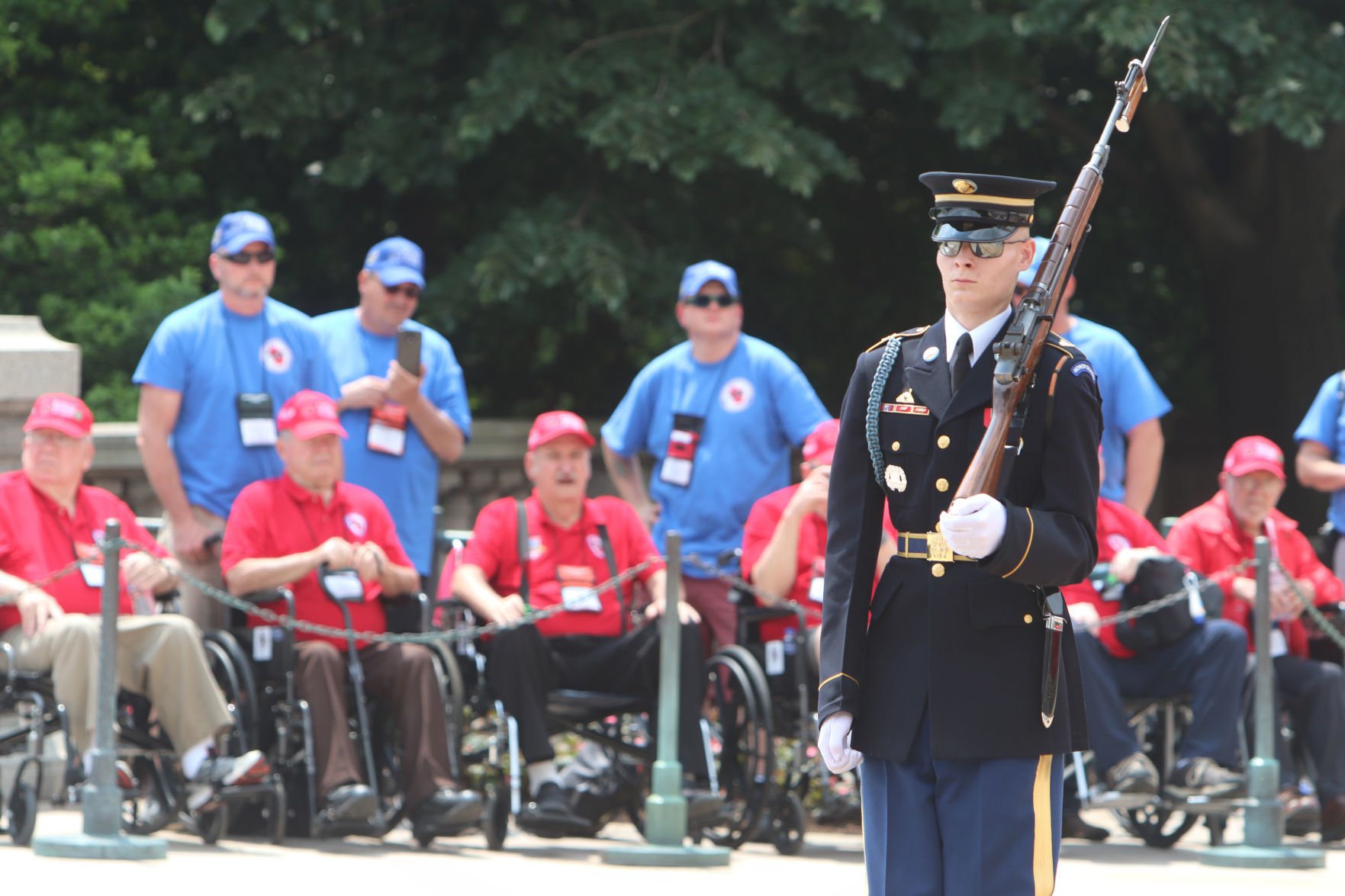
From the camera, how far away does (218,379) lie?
26.7 ft

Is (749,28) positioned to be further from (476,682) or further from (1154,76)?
(476,682)

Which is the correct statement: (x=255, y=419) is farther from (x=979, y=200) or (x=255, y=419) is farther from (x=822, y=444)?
(x=979, y=200)

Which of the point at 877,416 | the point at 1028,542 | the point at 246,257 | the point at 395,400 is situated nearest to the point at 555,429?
the point at 395,400

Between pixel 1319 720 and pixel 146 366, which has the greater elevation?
pixel 146 366

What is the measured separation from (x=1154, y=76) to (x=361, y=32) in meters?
4.12

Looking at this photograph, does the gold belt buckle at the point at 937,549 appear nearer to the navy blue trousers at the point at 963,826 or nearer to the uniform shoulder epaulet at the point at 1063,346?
the navy blue trousers at the point at 963,826

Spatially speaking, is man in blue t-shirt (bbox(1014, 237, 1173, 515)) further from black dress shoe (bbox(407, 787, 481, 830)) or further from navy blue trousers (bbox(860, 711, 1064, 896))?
navy blue trousers (bbox(860, 711, 1064, 896))

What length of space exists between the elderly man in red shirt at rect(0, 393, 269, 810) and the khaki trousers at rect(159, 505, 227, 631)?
0.97ft

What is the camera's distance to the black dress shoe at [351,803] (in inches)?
290

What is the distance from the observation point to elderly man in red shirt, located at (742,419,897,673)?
7.94 meters

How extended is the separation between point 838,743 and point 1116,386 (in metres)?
4.62

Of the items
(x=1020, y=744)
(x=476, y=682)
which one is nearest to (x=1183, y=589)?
(x=476, y=682)

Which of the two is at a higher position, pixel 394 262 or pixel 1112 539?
pixel 394 262

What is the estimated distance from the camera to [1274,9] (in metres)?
11.3
